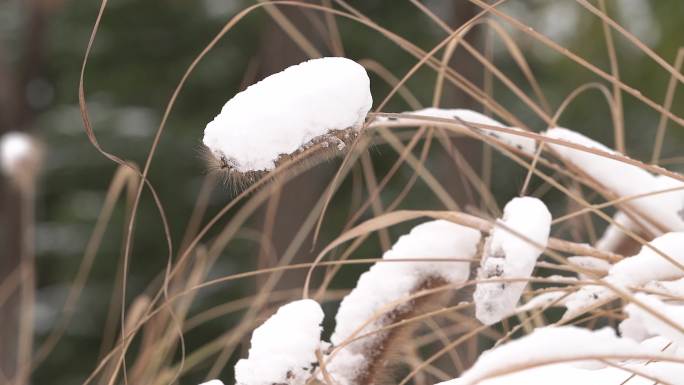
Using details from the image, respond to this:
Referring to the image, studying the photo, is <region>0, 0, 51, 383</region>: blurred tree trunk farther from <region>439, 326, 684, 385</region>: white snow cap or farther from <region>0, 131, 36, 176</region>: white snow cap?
Result: <region>439, 326, 684, 385</region>: white snow cap

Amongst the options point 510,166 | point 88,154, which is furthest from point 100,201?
point 510,166

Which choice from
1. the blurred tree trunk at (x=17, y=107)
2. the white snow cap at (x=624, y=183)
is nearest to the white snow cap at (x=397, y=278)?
the white snow cap at (x=624, y=183)

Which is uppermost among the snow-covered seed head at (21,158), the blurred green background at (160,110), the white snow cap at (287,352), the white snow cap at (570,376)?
the blurred green background at (160,110)

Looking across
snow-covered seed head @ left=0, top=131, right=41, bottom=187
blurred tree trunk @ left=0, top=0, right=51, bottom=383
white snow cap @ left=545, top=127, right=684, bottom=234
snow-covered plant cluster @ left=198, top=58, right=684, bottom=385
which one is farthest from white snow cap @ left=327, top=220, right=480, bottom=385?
blurred tree trunk @ left=0, top=0, right=51, bottom=383

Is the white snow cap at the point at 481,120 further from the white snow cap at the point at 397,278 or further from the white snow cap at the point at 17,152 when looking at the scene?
the white snow cap at the point at 17,152

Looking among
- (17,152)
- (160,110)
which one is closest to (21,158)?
(17,152)

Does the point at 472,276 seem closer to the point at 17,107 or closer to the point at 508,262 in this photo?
the point at 508,262
